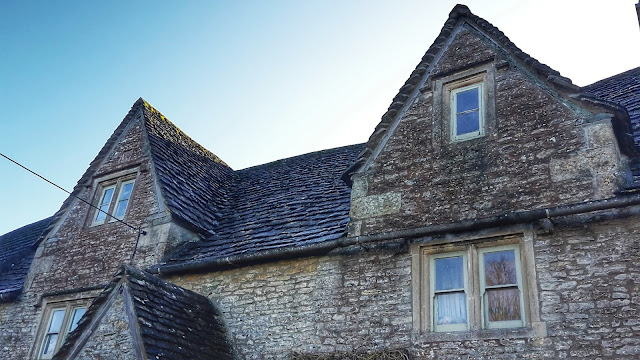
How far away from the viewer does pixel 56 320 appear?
1089 cm

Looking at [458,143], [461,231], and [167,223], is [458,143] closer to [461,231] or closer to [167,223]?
[461,231]

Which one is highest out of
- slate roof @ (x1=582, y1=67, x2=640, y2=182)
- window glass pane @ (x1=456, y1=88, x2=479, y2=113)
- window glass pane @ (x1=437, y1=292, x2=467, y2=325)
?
slate roof @ (x1=582, y1=67, x2=640, y2=182)

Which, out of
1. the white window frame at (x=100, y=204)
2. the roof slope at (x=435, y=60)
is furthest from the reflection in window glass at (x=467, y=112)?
the white window frame at (x=100, y=204)

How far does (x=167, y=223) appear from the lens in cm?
1080

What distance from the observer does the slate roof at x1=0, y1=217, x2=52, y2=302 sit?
11.9 metres

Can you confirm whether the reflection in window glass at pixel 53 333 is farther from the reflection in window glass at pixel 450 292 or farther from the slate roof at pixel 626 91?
the slate roof at pixel 626 91

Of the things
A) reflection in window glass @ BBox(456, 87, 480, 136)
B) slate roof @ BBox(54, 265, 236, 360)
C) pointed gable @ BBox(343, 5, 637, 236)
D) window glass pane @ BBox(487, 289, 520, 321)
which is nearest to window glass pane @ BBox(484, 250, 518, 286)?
window glass pane @ BBox(487, 289, 520, 321)

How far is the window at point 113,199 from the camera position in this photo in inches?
469

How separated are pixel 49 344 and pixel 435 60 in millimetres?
8860

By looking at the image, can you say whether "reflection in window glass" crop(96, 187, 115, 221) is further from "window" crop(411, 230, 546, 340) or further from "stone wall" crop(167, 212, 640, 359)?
"window" crop(411, 230, 546, 340)

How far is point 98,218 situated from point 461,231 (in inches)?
316

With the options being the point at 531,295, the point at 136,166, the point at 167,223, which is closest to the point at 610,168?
the point at 531,295

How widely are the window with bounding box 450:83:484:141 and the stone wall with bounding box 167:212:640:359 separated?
2132 mm

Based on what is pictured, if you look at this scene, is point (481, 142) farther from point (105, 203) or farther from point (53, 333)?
point (53, 333)
